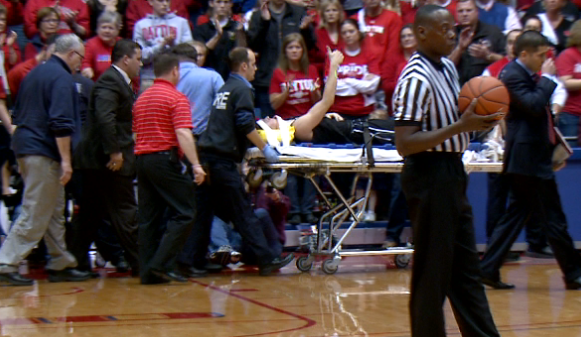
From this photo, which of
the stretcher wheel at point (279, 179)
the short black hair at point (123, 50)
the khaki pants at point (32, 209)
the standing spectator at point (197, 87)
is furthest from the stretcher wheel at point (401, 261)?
the khaki pants at point (32, 209)

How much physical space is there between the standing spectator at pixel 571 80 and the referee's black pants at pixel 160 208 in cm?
486

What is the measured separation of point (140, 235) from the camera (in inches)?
332

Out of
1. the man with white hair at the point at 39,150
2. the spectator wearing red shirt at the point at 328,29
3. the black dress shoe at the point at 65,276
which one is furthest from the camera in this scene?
the spectator wearing red shirt at the point at 328,29

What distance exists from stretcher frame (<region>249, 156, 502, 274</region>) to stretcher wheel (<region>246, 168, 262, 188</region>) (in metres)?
0.15

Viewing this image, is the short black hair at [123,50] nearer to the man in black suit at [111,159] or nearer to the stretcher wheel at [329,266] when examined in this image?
the man in black suit at [111,159]

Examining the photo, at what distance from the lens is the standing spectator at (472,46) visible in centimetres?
1129

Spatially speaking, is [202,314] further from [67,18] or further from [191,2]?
[191,2]

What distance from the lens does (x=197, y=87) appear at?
9.65 metres

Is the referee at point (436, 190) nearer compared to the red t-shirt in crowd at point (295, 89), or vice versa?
the referee at point (436, 190)

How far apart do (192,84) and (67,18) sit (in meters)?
2.62

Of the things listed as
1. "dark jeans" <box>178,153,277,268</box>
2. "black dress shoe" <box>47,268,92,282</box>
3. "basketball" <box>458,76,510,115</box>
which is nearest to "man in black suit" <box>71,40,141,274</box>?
"black dress shoe" <box>47,268,92,282</box>

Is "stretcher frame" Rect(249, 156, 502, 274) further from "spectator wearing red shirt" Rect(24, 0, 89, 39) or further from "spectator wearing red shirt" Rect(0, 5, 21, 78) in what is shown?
"spectator wearing red shirt" Rect(24, 0, 89, 39)

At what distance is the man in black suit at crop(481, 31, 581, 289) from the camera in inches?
304

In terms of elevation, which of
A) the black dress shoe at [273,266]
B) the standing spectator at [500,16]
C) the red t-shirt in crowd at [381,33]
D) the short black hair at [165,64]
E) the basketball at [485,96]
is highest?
the standing spectator at [500,16]
